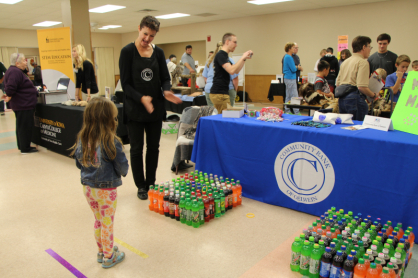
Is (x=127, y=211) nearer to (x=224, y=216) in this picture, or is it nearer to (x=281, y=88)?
(x=224, y=216)

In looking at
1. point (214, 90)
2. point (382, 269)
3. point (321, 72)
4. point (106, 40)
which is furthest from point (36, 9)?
point (382, 269)

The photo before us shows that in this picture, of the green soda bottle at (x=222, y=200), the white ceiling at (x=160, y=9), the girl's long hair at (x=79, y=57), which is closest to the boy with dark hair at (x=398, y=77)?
the green soda bottle at (x=222, y=200)

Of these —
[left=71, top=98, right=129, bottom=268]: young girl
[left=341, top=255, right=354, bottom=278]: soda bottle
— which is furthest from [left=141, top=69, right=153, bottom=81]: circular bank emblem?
[left=341, top=255, right=354, bottom=278]: soda bottle

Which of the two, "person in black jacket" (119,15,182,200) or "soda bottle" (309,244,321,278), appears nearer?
"soda bottle" (309,244,321,278)

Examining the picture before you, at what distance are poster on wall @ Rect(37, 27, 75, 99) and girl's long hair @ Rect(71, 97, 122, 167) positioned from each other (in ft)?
11.9

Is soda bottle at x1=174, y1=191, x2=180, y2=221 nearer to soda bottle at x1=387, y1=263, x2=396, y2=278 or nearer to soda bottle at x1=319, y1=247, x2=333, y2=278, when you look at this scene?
soda bottle at x1=319, y1=247, x2=333, y2=278

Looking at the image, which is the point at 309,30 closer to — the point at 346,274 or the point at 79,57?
the point at 79,57

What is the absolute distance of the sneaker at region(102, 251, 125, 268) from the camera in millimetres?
1894

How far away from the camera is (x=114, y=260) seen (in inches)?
76.1

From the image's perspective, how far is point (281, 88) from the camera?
7582 millimetres

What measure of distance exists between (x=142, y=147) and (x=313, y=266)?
5.81ft

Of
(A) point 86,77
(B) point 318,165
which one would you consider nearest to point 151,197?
(B) point 318,165

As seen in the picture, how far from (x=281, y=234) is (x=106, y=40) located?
15.4 metres

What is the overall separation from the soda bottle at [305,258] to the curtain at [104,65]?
48.6ft
